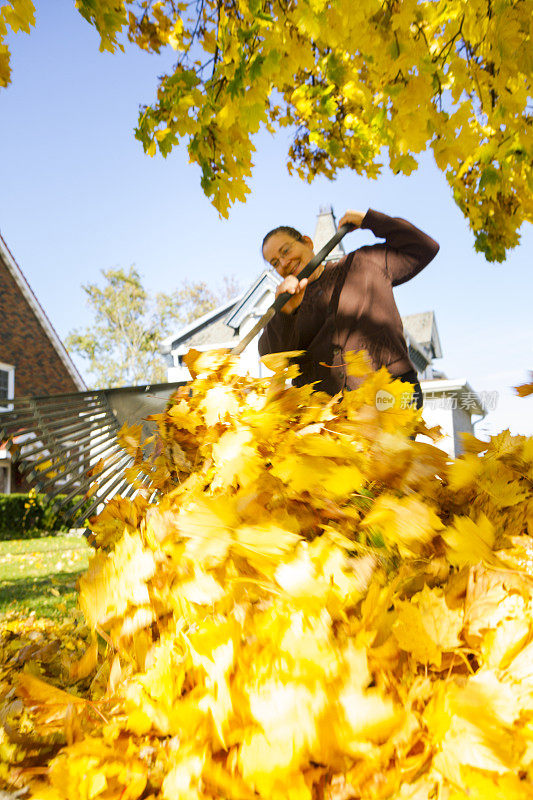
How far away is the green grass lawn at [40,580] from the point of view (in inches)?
156

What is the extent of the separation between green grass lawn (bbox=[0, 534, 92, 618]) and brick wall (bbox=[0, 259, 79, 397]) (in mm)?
10630

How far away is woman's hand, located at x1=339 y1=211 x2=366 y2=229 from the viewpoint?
2.48 meters

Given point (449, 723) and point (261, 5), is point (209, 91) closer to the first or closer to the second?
point (261, 5)

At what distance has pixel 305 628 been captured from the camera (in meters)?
0.68

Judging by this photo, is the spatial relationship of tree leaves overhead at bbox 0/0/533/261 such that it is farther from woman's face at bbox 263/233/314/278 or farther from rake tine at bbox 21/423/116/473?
rake tine at bbox 21/423/116/473

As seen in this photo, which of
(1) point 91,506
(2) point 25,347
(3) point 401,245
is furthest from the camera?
(2) point 25,347

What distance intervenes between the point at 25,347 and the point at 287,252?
61.7 feet

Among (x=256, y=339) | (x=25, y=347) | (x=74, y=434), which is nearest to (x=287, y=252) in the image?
(x=74, y=434)

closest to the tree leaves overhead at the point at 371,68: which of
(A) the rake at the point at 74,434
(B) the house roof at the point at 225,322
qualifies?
(A) the rake at the point at 74,434

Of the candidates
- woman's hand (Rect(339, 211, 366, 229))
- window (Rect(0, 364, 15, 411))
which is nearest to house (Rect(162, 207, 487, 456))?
window (Rect(0, 364, 15, 411))

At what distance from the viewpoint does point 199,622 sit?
79cm

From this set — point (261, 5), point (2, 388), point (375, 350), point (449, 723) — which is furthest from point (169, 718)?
point (2, 388)

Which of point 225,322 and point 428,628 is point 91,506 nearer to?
point 428,628

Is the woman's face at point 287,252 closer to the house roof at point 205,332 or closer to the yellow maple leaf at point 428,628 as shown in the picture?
the yellow maple leaf at point 428,628
